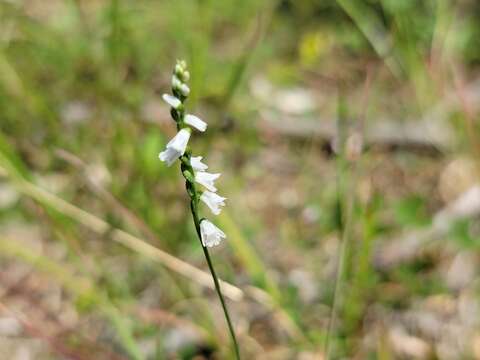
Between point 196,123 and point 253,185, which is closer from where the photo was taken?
point 196,123

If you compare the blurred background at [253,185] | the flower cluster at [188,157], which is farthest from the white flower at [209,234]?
the blurred background at [253,185]

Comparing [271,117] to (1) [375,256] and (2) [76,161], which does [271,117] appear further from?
(2) [76,161]

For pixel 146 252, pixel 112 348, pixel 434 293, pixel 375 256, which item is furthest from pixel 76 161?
pixel 434 293

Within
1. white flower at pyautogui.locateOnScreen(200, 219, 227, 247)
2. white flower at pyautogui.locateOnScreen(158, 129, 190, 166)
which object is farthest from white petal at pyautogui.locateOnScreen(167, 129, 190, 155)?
white flower at pyautogui.locateOnScreen(200, 219, 227, 247)

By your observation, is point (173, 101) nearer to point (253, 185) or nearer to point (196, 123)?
A: point (196, 123)

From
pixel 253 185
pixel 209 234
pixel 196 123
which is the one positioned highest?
pixel 253 185

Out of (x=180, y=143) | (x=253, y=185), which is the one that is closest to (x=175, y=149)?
(x=180, y=143)
